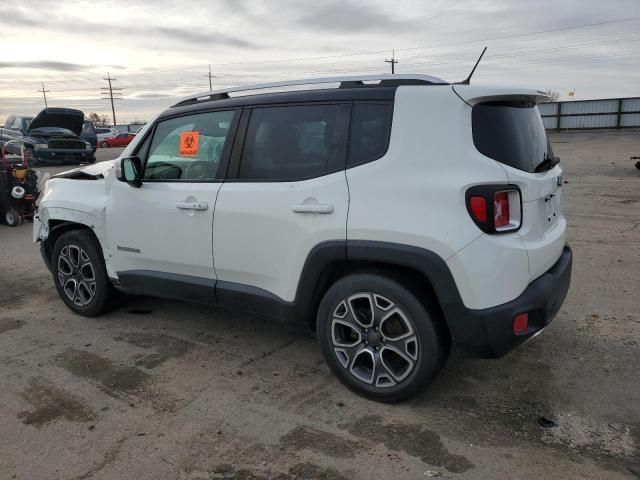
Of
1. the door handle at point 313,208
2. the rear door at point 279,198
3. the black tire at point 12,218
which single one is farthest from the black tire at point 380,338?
the black tire at point 12,218

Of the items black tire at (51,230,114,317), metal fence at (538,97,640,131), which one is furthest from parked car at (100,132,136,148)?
black tire at (51,230,114,317)

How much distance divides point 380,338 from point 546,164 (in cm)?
148

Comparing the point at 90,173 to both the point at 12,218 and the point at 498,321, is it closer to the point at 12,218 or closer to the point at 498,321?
the point at 498,321

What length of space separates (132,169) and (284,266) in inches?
58.3

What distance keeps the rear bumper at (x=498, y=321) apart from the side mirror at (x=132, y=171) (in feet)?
8.09

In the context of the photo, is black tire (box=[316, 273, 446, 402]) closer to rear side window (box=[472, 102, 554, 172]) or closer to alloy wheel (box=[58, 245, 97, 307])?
rear side window (box=[472, 102, 554, 172])

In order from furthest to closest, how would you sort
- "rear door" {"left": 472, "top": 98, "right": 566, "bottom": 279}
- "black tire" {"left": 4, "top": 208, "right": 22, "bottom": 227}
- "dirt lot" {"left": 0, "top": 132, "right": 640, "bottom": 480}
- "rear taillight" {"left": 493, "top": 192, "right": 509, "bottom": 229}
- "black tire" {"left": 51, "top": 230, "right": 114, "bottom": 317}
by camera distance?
"black tire" {"left": 4, "top": 208, "right": 22, "bottom": 227}, "black tire" {"left": 51, "top": 230, "right": 114, "bottom": 317}, "rear door" {"left": 472, "top": 98, "right": 566, "bottom": 279}, "rear taillight" {"left": 493, "top": 192, "right": 509, "bottom": 229}, "dirt lot" {"left": 0, "top": 132, "right": 640, "bottom": 480}

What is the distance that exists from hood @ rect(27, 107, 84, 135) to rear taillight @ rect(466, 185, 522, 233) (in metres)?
18.4

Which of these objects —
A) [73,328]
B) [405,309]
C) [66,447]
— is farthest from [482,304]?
[73,328]

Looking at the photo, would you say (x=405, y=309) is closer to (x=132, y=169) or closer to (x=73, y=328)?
(x=132, y=169)

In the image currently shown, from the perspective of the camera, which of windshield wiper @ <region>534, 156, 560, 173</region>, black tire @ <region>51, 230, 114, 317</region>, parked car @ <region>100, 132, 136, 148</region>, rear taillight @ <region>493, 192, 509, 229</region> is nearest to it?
rear taillight @ <region>493, 192, 509, 229</region>

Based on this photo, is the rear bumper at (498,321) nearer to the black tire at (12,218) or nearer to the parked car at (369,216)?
the parked car at (369,216)

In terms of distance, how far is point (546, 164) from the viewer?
3369 millimetres

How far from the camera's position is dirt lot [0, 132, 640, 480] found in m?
2.68
